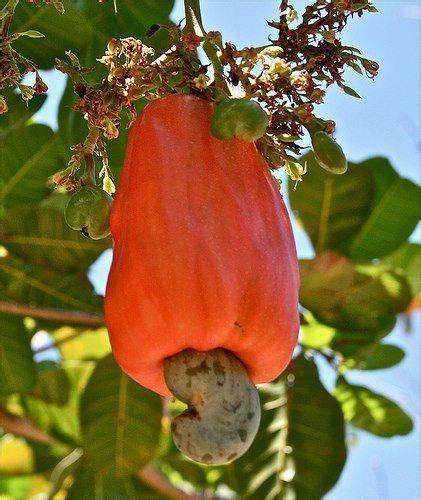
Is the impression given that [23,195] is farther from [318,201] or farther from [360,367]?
[360,367]

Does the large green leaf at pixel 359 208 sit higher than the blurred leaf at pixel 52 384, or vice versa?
the large green leaf at pixel 359 208

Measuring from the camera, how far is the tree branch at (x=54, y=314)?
2.19 m

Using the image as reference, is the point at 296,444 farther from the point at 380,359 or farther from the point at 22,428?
the point at 22,428

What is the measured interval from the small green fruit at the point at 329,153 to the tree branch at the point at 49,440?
163 centimetres

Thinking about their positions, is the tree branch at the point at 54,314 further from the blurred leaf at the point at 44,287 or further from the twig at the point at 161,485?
the twig at the point at 161,485

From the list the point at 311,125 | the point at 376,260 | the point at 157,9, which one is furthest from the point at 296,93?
the point at 376,260

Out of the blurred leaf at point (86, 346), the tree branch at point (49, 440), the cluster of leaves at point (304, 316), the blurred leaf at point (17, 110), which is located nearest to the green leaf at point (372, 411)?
the cluster of leaves at point (304, 316)

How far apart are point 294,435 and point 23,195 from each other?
Answer: 2.67ft

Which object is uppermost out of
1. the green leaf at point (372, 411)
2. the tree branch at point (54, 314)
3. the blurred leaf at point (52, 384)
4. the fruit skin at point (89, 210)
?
the fruit skin at point (89, 210)

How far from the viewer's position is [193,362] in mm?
1144

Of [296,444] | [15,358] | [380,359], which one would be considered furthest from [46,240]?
[380,359]

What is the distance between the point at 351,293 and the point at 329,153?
1.18 meters

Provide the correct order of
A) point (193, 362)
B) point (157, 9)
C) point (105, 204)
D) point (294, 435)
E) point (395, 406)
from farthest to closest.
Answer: point (395, 406) → point (294, 435) → point (157, 9) → point (105, 204) → point (193, 362)

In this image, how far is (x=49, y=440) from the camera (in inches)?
108
